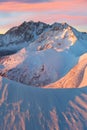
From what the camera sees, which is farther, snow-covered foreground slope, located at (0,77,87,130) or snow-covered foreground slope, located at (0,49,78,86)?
snow-covered foreground slope, located at (0,49,78,86)

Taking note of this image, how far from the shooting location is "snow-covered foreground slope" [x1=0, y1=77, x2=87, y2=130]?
2319cm

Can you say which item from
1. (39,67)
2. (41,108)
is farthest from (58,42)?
(41,108)

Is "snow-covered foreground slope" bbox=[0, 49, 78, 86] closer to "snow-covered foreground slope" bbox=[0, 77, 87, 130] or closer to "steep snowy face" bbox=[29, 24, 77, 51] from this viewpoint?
"steep snowy face" bbox=[29, 24, 77, 51]

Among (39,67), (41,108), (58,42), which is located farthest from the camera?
(58,42)

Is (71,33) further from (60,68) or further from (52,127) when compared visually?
(52,127)

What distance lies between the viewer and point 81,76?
6025 centimetres

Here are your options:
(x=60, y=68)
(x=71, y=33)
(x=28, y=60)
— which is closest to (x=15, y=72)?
(x=28, y=60)

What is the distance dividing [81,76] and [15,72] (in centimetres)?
4153

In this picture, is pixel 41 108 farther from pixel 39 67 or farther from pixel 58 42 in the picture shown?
pixel 58 42

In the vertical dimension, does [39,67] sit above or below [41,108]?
below

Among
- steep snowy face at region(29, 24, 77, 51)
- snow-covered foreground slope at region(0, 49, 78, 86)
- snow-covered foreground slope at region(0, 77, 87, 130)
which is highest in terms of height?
snow-covered foreground slope at region(0, 77, 87, 130)

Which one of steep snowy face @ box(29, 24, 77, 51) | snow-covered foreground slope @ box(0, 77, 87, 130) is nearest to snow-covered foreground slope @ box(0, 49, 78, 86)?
steep snowy face @ box(29, 24, 77, 51)

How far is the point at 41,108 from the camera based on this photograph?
80.7 feet

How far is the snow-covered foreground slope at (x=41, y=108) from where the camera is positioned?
23.2 metres
